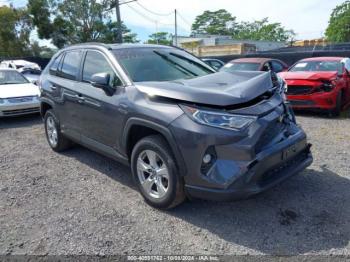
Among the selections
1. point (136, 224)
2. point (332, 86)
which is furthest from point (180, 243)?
point (332, 86)

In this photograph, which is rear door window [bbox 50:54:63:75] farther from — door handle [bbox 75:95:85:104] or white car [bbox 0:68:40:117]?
white car [bbox 0:68:40:117]

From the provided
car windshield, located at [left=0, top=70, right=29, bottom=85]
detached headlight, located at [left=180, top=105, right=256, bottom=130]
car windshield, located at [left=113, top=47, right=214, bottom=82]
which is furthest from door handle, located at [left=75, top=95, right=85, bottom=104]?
car windshield, located at [left=0, top=70, right=29, bottom=85]

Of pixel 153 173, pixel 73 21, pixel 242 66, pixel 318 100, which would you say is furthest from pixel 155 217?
pixel 73 21

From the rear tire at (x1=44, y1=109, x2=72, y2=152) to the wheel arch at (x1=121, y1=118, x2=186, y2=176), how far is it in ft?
6.96

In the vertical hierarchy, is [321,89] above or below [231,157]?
above

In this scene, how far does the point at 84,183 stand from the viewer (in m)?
4.37

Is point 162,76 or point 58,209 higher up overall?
point 162,76

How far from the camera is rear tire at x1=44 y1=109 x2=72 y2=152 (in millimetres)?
5398

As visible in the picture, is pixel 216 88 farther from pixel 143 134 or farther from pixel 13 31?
pixel 13 31

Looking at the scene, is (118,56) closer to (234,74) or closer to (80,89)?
(80,89)

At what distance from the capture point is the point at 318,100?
7.41 metres

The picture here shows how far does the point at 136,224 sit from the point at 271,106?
183cm

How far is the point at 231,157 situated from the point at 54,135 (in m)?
3.81

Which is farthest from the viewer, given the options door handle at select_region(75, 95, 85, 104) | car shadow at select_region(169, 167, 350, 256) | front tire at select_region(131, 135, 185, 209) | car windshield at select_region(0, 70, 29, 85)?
car windshield at select_region(0, 70, 29, 85)
